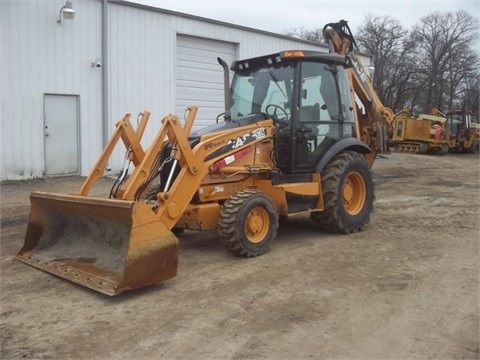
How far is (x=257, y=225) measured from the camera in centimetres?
600

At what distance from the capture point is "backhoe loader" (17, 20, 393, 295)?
497 cm

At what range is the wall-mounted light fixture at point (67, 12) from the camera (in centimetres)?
1232

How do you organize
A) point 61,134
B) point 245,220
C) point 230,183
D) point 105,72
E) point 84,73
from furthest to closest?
point 105,72, point 84,73, point 61,134, point 230,183, point 245,220

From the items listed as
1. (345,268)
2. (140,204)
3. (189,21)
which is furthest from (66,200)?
(189,21)

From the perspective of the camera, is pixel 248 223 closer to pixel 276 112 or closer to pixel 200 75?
pixel 276 112

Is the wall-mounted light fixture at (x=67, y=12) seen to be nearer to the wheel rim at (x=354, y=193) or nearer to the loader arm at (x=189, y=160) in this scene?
the loader arm at (x=189, y=160)

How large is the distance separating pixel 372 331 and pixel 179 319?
150 centimetres

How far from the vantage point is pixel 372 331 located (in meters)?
3.98

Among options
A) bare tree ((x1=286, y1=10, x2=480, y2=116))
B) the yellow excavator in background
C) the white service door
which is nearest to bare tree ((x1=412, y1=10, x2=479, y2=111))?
bare tree ((x1=286, y1=10, x2=480, y2=116))

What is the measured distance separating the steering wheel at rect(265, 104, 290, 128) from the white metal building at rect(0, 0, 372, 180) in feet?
25.0

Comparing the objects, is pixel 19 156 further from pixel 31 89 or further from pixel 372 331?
pixel 372 331

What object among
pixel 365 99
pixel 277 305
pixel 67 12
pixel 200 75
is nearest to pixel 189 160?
pixel 277 305

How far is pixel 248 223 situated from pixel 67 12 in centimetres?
881

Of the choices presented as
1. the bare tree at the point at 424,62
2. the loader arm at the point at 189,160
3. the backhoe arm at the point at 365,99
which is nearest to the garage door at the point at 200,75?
the backhoe arm at the point at 365,99
